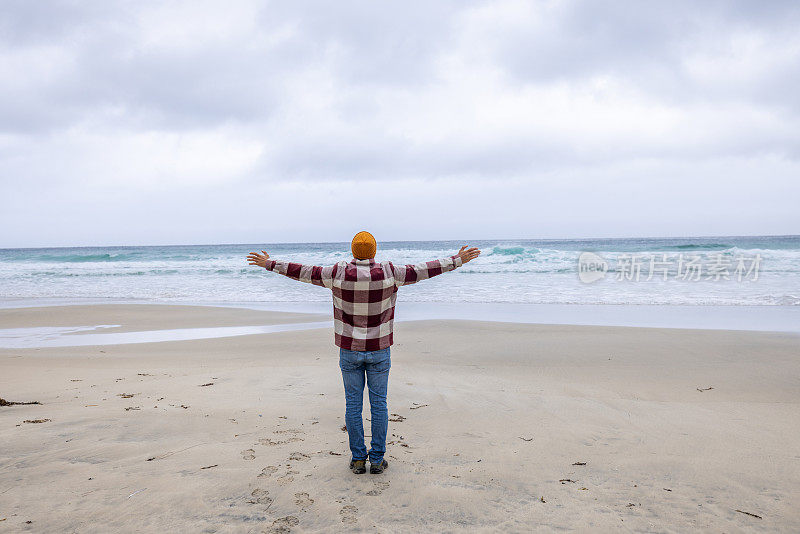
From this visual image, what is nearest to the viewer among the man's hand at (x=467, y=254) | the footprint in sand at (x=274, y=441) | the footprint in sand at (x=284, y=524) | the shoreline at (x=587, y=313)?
the footprint in sand at (x=284, y=524)

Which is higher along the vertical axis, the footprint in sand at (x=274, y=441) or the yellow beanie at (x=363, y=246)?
the yellow beanie at (x=363, y=246)

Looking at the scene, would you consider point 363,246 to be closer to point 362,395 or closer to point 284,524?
point 362,395

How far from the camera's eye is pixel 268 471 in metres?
3.73

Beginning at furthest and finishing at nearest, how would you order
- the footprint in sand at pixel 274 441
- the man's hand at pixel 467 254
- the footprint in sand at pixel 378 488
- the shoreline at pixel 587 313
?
the shoreline at pixel 587 313, the footprint in sand at pixel 274 441, the man's hand at pixel 467 254, the footprint in sand at pixel 378 488

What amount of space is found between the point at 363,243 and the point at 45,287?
88.0 ft

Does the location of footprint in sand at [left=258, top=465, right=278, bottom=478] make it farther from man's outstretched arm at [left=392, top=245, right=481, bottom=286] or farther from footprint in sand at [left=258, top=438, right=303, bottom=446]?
man's outstretched arm at [left=392, top=245, right=481, bottom=286]

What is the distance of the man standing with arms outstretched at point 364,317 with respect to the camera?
11.7 ft

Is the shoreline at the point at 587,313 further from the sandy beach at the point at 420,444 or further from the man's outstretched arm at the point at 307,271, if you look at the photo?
the man's outstretched arm at the point at 307,271

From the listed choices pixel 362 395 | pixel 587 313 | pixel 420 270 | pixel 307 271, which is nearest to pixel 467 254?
pixel 420 270

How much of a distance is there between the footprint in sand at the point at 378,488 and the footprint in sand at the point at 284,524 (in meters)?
0.57

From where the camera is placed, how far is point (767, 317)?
11.9 meters

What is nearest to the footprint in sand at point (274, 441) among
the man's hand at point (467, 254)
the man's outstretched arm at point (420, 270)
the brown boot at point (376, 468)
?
the brown boot at point (376, 468)

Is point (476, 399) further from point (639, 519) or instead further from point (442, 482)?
point (639, 519)

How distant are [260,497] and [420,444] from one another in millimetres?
1527
